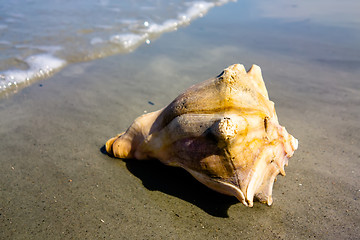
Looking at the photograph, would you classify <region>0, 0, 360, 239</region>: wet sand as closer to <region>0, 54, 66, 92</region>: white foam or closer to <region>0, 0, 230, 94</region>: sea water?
<region>0, 54, 66, 92</region>: white foam

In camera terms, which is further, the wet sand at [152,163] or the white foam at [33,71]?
the white foam at [33,71]

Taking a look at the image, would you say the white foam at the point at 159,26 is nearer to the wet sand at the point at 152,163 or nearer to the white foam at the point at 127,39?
the white foam at the point at 127,39

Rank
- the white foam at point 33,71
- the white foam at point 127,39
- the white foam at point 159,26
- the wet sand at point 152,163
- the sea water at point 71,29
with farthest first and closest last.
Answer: the white foam at point 159,26, the white foam at point 127,39, the sea water at point 71,29, the white foam at point 33,71, the wet sand at point 152,163

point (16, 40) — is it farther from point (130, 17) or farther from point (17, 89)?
point (130, 17)

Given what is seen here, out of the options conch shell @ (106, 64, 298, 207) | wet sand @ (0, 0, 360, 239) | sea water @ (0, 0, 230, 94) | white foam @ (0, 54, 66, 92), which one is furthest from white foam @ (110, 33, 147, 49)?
conch shell @ (106, 64, 298, 207)

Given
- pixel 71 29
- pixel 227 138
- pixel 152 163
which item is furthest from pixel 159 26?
pixel 227 138

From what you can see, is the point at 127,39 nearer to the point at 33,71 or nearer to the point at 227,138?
the point at 33,71

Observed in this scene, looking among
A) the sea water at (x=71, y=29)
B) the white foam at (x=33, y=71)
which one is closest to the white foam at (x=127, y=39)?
the sea water at (x=71, y=29)

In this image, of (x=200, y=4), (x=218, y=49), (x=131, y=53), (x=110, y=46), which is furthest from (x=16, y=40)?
(x=200, y=4)
